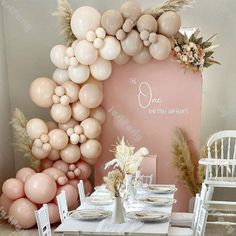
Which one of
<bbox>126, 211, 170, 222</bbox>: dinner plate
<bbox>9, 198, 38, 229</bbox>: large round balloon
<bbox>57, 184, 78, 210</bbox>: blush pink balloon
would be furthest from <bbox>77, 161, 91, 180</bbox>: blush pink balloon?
<bbox>126, 211, 170, 222</bbox>: dinner plate

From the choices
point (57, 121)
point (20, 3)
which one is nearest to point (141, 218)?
point (57, 121)

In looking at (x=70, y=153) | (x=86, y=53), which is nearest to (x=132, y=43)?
(x=86, y=53)

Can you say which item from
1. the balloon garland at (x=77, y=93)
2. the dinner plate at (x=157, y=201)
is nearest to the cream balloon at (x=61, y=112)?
the balloon garland at (x=77, y=93)

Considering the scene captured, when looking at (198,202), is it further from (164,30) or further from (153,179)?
(164,30)

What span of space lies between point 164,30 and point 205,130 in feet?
5.23

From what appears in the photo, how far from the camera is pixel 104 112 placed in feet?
14.4

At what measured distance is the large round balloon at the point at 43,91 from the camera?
4145 millimetres

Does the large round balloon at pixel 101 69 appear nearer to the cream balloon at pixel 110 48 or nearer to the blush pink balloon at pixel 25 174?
the cream balloon at pixel 110 48

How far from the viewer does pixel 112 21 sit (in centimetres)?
392

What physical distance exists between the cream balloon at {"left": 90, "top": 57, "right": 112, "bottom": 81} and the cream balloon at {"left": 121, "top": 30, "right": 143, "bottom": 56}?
270 mm

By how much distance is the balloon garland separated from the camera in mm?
3967

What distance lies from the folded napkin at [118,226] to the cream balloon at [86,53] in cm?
190

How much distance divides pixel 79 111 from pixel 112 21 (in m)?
0.98

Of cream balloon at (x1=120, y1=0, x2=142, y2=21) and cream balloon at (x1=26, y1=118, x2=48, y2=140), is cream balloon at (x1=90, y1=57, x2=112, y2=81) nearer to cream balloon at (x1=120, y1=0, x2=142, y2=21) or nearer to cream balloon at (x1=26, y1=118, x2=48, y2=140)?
cream balloon at (x1=120, y1=0, x2=142, y2=21)
